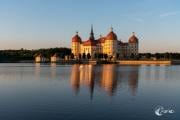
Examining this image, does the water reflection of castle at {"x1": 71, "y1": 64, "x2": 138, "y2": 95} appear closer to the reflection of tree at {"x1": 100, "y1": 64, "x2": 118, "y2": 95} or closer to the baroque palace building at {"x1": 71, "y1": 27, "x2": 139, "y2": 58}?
the reflection of tree at {"x1": 100, "y1": 64, "x2": 118, "y2": 95}

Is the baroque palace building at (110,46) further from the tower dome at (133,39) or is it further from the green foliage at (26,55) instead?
the green foliage at (26,55)

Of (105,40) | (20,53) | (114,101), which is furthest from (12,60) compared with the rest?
(114,101)

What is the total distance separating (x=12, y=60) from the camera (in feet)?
423

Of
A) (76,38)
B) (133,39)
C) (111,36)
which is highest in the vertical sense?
(111,36)

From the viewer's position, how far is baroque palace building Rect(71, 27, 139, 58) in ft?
356

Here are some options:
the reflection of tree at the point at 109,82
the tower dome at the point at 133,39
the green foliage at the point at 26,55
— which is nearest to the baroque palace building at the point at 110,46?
the tower dome at the point at 133,39

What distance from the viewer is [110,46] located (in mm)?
108062

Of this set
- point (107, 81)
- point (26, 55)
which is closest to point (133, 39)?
point (26, 55)

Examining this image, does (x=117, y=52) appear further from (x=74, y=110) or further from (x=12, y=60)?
(x=74, y=110)

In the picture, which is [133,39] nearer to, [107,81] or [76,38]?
[76,38]

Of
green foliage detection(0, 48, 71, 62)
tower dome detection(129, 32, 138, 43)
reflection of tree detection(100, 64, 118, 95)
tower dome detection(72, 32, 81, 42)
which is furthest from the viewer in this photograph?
green foliage detection(0, 48, 71, 62)

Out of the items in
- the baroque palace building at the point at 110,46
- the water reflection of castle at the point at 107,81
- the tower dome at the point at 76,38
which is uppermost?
the tower dome at the point at 76,38

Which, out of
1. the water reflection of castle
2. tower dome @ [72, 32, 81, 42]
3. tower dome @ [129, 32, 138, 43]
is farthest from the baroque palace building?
the water reflection of castle

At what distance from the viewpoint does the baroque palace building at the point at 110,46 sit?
109 m
